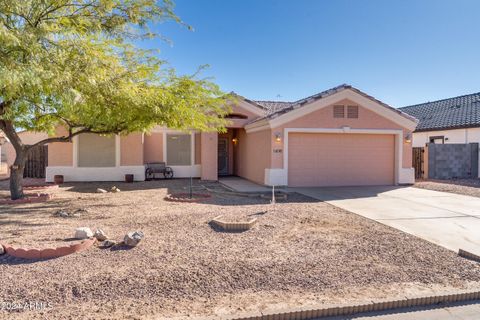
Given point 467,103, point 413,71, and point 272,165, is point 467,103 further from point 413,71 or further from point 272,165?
point 272,165

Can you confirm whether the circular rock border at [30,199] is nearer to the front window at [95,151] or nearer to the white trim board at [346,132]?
the front window at [95,151]

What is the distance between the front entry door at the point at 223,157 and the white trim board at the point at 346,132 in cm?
682

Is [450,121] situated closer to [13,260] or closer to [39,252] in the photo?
[39,252]

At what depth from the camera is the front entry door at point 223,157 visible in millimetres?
21250

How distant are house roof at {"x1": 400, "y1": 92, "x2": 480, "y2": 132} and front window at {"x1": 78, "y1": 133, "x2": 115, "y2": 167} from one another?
2156 centimetres

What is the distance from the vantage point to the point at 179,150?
18.8 metres

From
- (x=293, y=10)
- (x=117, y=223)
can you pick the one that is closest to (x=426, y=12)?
(x=293, y=10)

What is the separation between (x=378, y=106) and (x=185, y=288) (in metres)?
13.6

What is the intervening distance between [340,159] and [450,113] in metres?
14.2

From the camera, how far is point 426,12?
43.4 ft

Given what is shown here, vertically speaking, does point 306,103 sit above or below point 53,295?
above

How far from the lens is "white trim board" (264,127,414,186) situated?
14.4m

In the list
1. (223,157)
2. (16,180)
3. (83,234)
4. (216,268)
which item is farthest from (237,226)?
(223,157)

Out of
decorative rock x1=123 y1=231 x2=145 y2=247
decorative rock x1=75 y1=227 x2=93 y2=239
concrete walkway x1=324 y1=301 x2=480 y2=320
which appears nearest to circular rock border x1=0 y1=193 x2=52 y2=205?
decorative rock x1=75 y1=227 x2=93 y2=239
